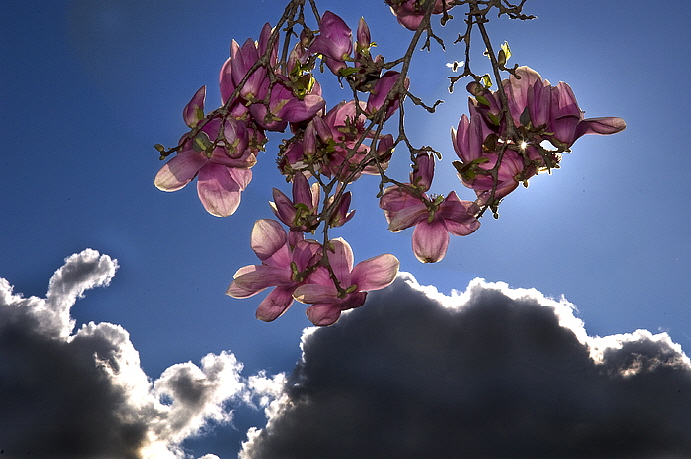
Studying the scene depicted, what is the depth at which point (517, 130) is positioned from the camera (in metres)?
1.39

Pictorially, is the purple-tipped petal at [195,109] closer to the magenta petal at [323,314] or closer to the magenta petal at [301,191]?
the magenta petal at [301,191]

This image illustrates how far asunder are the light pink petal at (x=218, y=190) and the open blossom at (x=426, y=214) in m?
0.40

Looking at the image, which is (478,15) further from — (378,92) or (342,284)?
(342,284)

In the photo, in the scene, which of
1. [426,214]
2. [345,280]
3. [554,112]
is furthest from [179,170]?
[554,112]

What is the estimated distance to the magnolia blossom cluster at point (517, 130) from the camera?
137cm

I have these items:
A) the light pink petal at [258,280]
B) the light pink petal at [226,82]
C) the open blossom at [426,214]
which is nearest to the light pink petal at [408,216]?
the open blossom at [426,214]

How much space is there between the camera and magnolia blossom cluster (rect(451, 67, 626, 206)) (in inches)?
53.8

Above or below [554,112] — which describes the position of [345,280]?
below

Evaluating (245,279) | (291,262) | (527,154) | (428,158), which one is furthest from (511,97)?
(245,279)

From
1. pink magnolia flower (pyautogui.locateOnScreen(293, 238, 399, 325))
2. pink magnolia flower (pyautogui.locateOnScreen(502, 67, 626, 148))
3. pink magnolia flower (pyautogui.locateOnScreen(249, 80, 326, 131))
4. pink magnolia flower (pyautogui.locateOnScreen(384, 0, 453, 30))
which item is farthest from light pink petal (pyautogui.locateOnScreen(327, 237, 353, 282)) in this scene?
pink magnolia flower (pyautogui.locateOnScreen(384, 0, 453, 30))

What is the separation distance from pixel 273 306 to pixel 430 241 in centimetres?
46

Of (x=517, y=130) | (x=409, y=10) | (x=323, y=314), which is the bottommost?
(x=323, y=314)

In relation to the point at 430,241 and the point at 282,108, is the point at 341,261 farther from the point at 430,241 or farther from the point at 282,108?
the point at 282,108

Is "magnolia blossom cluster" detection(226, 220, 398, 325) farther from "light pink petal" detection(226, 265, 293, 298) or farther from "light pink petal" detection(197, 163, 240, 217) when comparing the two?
"light pink petal" detection(197, 163, 240, 217)
